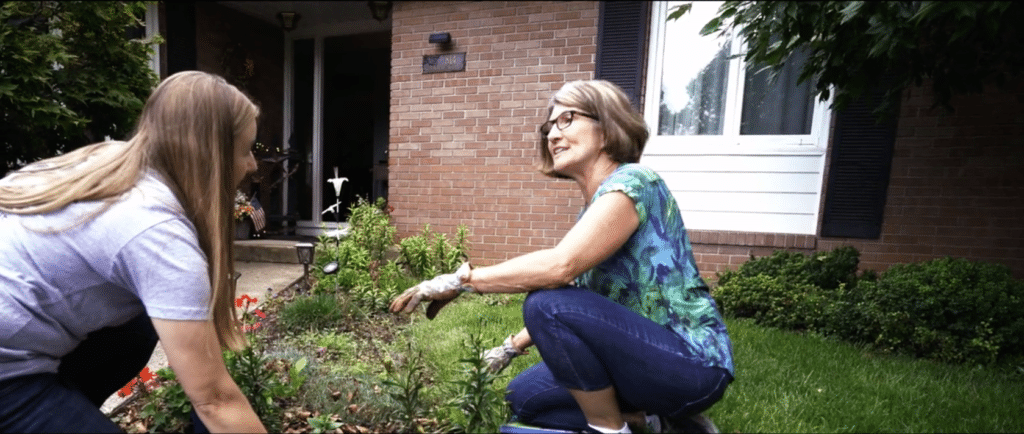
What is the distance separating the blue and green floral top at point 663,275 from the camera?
1.41 meters

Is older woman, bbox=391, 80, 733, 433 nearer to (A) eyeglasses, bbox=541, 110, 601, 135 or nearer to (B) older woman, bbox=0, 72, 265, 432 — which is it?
(A) eyeglasses, bbox=541, 110, 601, 135

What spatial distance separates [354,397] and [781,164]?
3.93 meters

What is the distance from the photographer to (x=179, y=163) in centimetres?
107

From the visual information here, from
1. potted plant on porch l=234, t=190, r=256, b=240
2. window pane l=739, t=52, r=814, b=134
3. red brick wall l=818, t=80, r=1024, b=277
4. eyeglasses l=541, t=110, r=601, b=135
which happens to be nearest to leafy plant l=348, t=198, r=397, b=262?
potted plant on porch l=234, t=190, r=256, b=240

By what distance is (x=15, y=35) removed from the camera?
2.84 metres

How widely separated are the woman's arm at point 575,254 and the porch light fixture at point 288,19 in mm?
6034

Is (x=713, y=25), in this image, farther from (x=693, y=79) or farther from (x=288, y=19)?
(x=288, y=19)

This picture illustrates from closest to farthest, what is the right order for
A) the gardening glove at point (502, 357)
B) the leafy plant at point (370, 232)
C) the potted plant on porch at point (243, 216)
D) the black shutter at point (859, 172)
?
the gardening glove at point (502, 357) → the black shutter at point (859, 172) → the leafy plant at point (370, 232) → the potted plant on porch at point (243, 216)

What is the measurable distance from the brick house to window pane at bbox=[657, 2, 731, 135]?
0.01 meters

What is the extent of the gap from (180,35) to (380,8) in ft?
6.74

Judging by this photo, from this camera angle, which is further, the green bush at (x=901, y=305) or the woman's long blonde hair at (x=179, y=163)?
the green bush at (x=901, y=305)

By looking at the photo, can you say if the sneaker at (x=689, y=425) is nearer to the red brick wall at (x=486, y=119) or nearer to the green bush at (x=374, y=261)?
the green bush at (x=374, y=261)

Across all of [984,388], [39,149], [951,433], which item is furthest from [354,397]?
[39,149]

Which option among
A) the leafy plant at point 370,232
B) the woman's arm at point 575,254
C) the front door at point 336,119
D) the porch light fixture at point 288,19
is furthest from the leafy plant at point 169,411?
the porch light fixture at point 288,19
